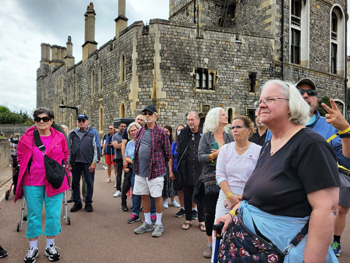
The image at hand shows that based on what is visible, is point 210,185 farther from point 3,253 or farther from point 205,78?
point 205,78

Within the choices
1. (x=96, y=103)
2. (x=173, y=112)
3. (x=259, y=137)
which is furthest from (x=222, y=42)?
(x=259, y=137)

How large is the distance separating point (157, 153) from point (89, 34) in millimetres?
20537

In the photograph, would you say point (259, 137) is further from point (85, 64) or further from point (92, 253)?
point (85, 64)

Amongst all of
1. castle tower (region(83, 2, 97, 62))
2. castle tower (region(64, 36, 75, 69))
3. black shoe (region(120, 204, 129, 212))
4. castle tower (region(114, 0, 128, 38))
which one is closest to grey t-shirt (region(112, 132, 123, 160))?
black shoe (region(120, 204, 129, 212))

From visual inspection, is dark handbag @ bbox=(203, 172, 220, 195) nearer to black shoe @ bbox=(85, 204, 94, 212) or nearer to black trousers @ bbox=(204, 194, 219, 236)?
black trousers @ bbox=(204, 194, 219, 236)

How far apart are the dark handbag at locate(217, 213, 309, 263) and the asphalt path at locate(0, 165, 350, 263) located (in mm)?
2018

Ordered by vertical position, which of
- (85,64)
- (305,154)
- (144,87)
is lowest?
(305,154)

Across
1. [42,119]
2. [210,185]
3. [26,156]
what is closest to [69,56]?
[42,119]

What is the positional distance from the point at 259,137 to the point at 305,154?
3.51 metres

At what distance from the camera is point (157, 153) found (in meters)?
4.65

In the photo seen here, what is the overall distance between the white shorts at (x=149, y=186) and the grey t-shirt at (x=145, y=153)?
0.11m

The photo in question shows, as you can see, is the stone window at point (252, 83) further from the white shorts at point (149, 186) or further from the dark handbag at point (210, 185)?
the dark handbag at point (210, 185)

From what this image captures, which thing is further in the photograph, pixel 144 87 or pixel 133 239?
pixel 144 87

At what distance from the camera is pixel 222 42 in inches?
623
